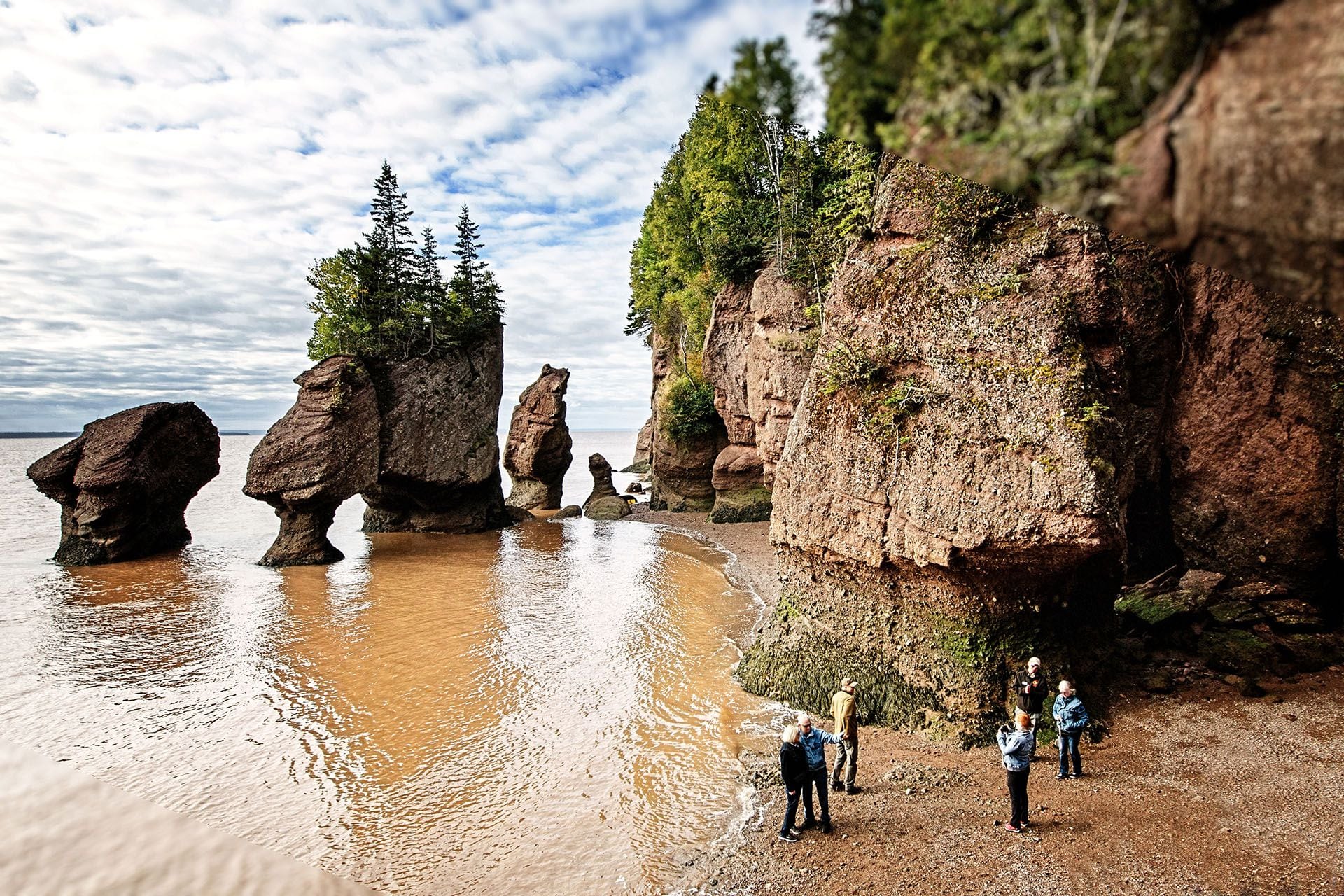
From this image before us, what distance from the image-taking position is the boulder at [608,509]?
35281mm

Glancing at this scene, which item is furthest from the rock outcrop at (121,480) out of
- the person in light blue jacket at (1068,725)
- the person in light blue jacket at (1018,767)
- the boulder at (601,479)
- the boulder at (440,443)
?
the person in light blue jacket at (1068,725)

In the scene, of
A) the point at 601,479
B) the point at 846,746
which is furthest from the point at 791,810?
→ the point at 601,479

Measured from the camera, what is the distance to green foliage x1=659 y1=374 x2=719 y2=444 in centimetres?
3088

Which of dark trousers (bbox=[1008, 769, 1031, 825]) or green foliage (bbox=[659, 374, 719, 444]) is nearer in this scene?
dark trousers (bbox=[1008, 769, 1031, 825])

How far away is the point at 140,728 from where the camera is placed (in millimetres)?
10781

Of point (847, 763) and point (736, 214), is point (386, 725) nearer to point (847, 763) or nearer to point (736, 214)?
point (847, 763)

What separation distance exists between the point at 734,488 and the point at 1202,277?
1951 centimetres

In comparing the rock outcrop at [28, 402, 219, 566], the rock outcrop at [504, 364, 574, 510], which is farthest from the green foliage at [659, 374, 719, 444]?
the rock outcrop at [28, 402, 219, 566]

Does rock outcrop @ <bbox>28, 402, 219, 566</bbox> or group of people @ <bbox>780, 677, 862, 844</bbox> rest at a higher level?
rock outcrop @ <bbox>28, 402, 219, 566</bbox>

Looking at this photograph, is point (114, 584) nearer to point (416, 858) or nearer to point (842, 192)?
point (416, 858)

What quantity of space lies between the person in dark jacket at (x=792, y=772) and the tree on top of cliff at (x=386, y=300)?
24981 mm

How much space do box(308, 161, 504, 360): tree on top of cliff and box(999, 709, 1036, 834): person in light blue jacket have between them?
87.3 feet

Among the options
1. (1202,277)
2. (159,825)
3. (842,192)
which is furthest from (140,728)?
(1202,277)

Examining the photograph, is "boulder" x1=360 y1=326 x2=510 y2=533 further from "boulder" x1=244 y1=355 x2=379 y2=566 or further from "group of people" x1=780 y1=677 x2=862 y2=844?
"group of people" x1=780 y1=677 x2=862 y2=844
